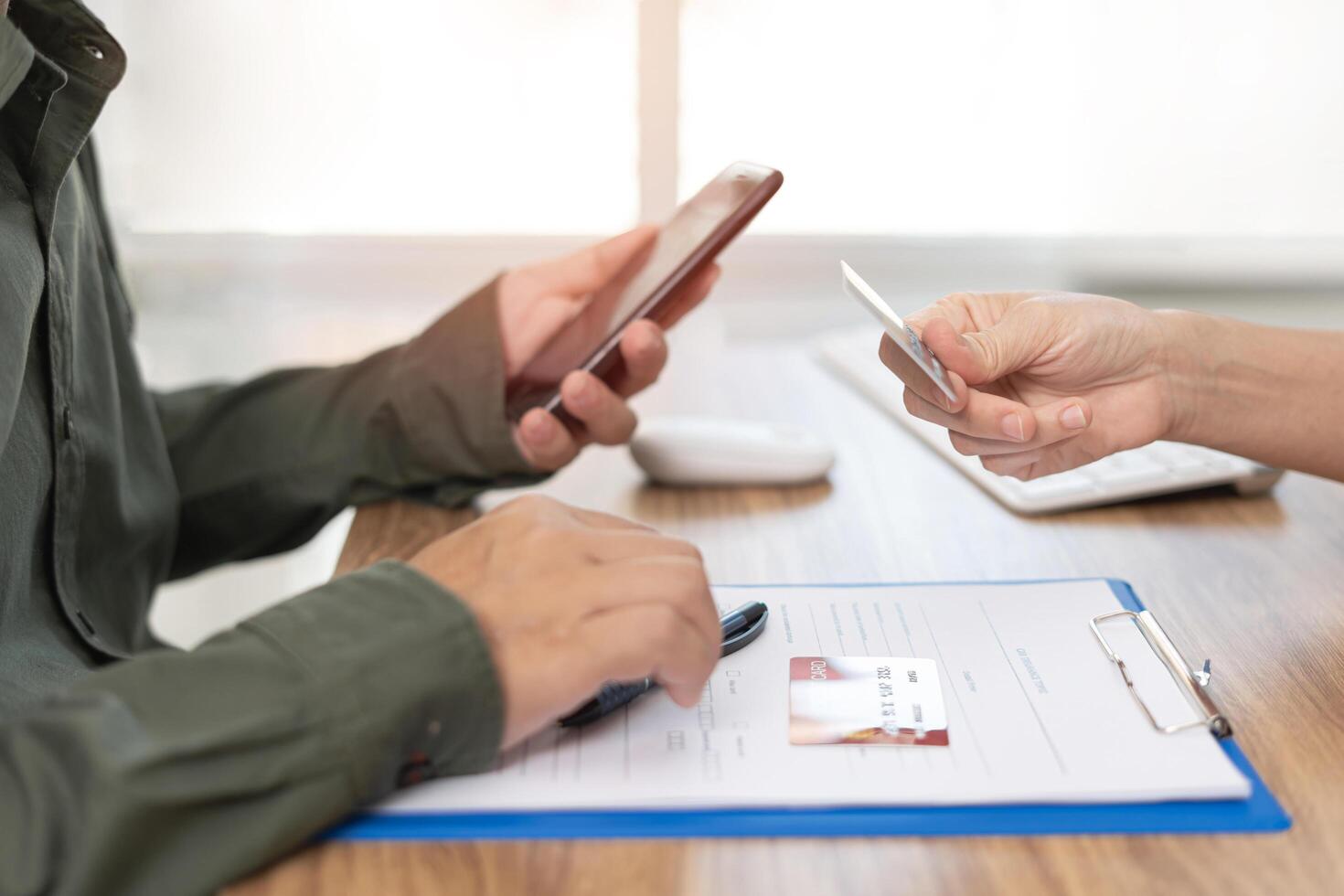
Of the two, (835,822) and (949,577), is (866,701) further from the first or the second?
(949,577)

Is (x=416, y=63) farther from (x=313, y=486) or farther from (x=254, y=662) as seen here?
(x=254, y=662)

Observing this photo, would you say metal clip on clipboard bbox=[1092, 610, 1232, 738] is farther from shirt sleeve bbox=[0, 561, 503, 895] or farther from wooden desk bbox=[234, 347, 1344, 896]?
shirt sleeve bbox=[0, 561, 503, 895]

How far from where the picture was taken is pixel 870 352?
119 centimetres

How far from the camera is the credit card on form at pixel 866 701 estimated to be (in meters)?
0.54

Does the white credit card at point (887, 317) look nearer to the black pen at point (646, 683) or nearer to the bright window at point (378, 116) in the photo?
the black pen at point (646, 683)

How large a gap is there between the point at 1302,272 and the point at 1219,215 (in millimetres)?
130

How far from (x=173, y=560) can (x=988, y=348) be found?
0.67 m

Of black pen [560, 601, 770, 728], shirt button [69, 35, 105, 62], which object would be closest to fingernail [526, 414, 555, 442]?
black pen [560, 601, 770, 728]

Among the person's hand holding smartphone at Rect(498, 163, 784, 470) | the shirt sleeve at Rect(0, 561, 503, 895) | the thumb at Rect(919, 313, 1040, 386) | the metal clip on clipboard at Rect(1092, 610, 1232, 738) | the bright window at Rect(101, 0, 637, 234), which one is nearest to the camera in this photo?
the shirt sleeve at Rect(0, 561, 503, 895)

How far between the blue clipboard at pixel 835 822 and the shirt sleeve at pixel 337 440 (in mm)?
390

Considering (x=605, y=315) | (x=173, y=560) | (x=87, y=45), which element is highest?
(x=87, y=45)

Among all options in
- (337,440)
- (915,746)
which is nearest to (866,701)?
(915,746)

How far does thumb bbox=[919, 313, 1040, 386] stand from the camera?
700 millimetres

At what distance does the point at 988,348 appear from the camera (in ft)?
2.37
